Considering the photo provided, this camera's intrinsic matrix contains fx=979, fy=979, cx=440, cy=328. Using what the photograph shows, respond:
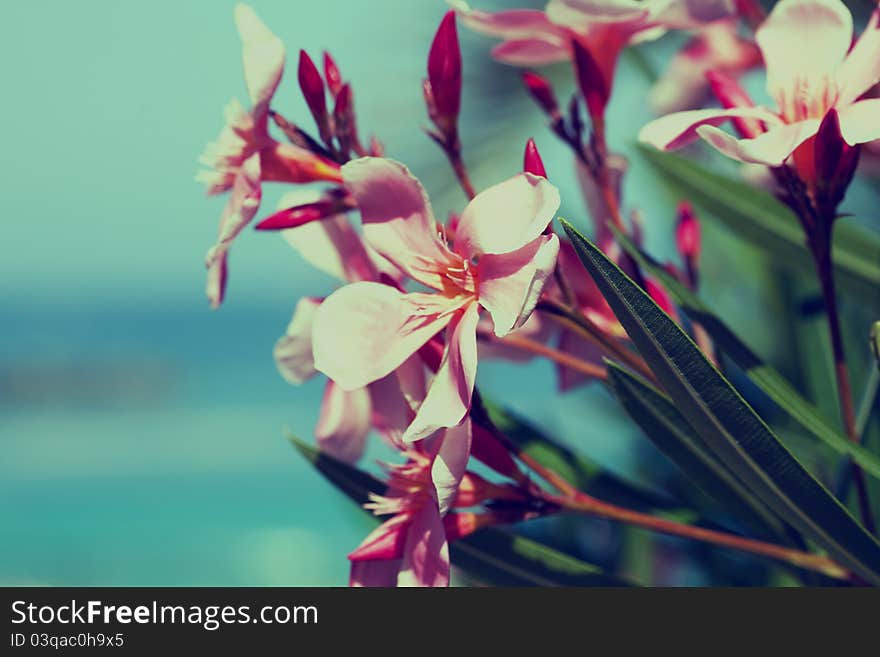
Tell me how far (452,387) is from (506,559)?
10.1 inches

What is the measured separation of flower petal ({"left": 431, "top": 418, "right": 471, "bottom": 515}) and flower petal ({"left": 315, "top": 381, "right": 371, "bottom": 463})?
0.13 m

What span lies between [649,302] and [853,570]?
0.22 m

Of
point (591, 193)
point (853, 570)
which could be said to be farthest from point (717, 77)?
point (853, 570)

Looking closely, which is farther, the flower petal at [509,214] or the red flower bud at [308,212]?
the red flower bud at [308,212]

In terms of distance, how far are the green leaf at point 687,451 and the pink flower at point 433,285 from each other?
0.09 metres

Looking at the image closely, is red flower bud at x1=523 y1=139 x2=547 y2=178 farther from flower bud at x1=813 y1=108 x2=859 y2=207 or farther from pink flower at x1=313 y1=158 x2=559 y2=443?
flower bud at x1=813 y1=108 x2=859 y2=207

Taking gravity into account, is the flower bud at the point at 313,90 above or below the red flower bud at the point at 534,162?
above

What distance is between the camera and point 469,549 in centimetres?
69

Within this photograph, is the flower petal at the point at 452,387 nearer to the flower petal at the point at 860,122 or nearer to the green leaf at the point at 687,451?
the green leaf at the point at 687,451

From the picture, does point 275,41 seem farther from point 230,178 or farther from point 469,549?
point 469,549

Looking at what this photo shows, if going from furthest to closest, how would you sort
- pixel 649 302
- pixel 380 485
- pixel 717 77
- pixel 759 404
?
pixel 759 404, pixel 380 485, pixel 717 77, pixel 649 302

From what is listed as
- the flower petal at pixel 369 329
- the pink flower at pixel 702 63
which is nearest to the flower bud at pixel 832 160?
the flower petal at pixel 369 329

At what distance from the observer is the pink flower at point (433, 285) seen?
0.46 meters

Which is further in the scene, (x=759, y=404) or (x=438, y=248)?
(x=759, y=404)
